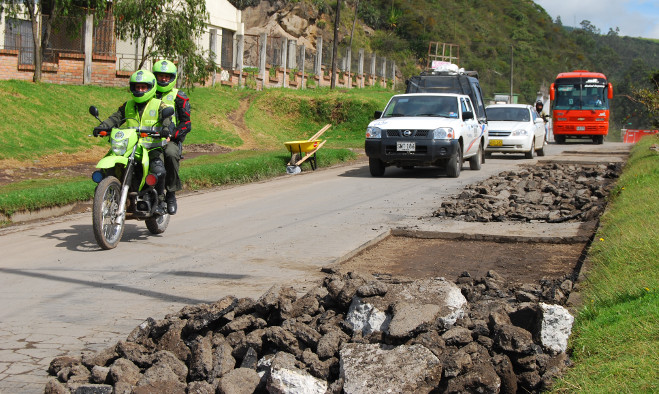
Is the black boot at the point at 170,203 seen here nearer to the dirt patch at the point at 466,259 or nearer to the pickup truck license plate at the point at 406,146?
the dirt patch at the point at 466,259

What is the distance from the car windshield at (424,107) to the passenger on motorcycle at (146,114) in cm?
958

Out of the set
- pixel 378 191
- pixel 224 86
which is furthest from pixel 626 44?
pixel 378 191

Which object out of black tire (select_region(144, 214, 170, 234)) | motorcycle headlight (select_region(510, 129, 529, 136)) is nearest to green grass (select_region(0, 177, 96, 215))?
black tire (select_region(144, 214, 170, 234))

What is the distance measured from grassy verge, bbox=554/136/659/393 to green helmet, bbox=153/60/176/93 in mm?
5236

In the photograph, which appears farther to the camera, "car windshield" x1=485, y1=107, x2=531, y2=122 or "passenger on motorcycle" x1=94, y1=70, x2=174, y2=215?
"car windshield" x1=485, y1=107, x2=531, y2=122

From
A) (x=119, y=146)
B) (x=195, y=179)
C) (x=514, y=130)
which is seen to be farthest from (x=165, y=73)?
(x=514, y=130)

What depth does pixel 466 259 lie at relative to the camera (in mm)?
8602

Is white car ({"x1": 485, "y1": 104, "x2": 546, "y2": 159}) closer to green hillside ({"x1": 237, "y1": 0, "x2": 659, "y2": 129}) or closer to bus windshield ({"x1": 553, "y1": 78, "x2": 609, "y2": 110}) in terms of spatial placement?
bus windshield ({"x1": 553, "y1": 78, "x2": 609, "y2": 110})

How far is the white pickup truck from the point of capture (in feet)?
56.1

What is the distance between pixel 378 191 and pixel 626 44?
180 metres

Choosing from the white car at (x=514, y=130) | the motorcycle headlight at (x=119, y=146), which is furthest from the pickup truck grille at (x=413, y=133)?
the motorcycle headlight at (x=119, y=146)

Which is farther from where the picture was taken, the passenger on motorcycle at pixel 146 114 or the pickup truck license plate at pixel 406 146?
the pickup truck license plate at pixel 406 146

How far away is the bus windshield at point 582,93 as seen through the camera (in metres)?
38.2

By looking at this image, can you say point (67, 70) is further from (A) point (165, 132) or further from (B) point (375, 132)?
(A) point (165, 132)
